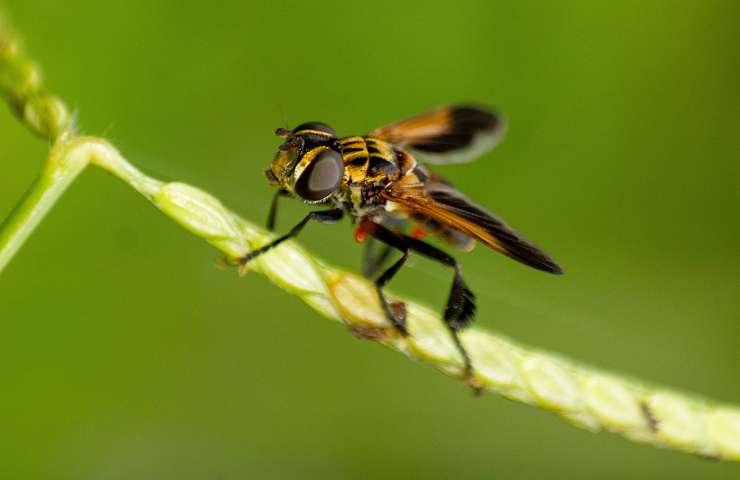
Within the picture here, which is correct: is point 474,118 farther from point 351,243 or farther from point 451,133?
point 351,243

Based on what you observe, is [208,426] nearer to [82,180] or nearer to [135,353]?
[135,353]

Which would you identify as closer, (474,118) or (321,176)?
(321,176)

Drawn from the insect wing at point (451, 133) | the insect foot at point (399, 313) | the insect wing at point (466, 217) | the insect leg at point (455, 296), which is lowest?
Result: the insect foot at point (399, 313)

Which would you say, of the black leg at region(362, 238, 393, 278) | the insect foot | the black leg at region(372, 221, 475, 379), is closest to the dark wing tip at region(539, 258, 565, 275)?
the black leg at region(372, 221, 475, 379)

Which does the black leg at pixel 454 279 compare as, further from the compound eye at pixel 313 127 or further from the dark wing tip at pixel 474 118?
the dark wing tip at pixel 474 118

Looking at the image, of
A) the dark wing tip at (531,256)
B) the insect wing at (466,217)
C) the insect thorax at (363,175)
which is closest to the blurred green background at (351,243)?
the insect thorax at (363,175)

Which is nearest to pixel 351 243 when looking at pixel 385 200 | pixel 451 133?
pixel 451 133

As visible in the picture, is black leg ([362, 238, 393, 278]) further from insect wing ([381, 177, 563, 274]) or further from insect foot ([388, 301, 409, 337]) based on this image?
insect foot ([388, 301, 409, 337])
